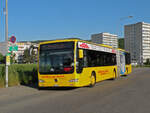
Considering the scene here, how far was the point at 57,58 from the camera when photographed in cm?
1170

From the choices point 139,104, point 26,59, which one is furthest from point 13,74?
point 26,59

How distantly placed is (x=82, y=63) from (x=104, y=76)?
4.38 m

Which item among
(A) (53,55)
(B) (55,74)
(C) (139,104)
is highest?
(A) (53,55)

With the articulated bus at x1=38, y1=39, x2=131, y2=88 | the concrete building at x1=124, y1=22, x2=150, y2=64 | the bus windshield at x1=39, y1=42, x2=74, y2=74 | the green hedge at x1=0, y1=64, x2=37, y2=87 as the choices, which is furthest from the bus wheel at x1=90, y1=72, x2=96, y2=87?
the concrete building at x1=124, y1=22, x2=150, y2=64

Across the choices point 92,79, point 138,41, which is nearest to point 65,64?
point 92,79

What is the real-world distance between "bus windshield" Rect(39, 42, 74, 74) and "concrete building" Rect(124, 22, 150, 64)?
12335 cm

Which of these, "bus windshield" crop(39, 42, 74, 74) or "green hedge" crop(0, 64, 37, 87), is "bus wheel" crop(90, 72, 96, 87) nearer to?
"bus windshield" crop(39, 42, 74, 74)

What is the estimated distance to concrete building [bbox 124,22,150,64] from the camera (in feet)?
436

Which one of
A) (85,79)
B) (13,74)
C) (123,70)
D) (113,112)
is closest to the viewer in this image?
(113,112)

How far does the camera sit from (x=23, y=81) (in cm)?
1595

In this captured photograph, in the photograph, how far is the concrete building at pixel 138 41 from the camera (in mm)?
133025

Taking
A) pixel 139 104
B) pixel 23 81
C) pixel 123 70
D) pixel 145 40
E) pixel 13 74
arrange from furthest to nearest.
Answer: pixel 145 40 → pixel 123 70 → pixel 23 81 → pixel 13 74 → pixel 139 104

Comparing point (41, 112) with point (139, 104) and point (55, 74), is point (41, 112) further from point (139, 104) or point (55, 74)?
point (55, 74)

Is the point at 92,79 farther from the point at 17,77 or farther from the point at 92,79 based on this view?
the point at 17,77
